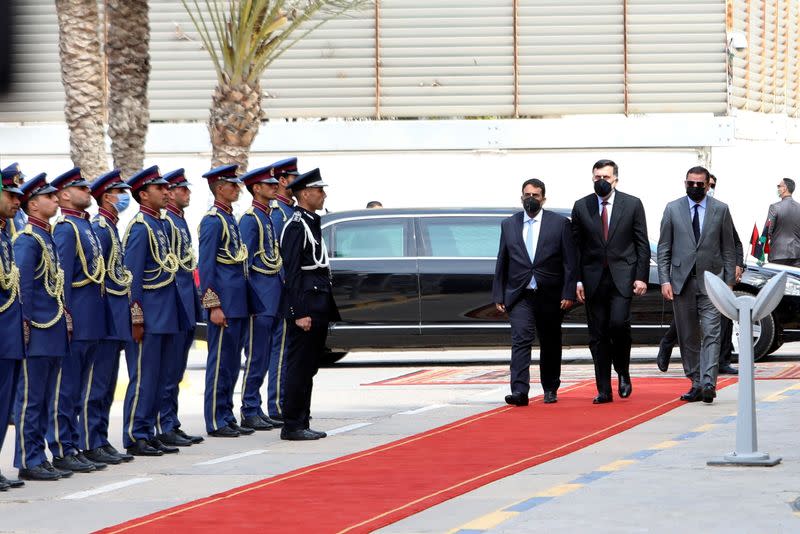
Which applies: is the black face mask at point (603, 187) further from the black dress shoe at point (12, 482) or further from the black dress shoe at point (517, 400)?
the black dress shoe at point (12, 482)

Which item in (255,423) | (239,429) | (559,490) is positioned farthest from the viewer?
(255,423)

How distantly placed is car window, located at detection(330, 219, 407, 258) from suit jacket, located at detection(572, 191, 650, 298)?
441 centimetres

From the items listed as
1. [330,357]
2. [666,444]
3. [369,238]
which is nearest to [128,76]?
[369,238]

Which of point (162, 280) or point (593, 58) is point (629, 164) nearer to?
point (593, 58)

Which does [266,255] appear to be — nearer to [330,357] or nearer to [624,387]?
[624,387]

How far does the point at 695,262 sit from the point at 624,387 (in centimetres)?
123

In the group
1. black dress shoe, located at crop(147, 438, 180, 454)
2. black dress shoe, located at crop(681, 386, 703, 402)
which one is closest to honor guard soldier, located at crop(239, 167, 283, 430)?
black dress shoe, located at crop(147, 438, 180, 454)

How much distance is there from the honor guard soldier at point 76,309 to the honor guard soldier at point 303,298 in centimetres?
155

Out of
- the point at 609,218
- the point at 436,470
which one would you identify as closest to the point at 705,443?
the point at 436,470

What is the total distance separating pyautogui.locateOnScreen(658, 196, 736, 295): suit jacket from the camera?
514 inches

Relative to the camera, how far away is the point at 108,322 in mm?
10172

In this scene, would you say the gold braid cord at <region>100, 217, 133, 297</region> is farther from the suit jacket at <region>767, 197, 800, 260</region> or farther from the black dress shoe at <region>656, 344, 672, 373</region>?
the suit jacket at <region>767, 197, 800, 260</region>

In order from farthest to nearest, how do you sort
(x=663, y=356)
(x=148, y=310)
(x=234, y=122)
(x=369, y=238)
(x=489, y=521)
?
(x=234, y=122), (x=369, y=238), (x=663, y=356), (x=148, y=310), (x=489, y=521)

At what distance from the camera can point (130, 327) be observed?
1037cm
